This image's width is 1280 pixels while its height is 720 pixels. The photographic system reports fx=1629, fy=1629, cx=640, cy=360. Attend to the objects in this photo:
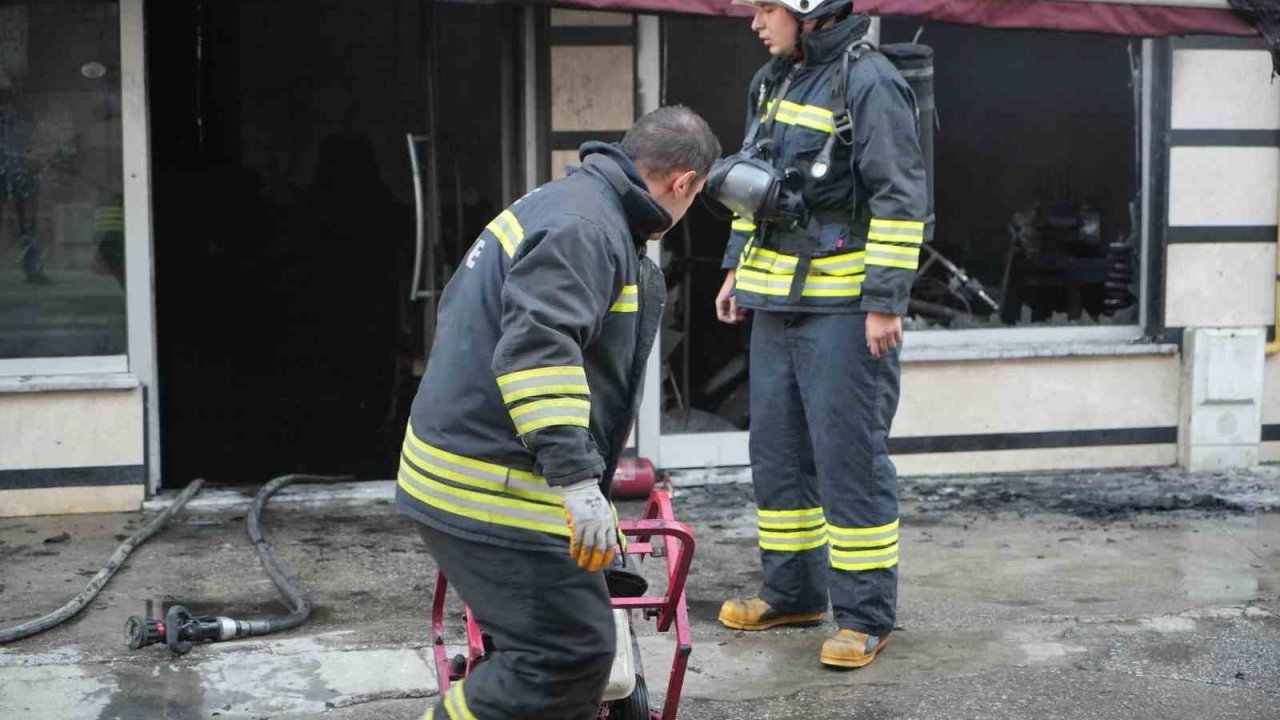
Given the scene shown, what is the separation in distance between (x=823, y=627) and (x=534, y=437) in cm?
238

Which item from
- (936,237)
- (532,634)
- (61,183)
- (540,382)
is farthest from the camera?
(936,237)

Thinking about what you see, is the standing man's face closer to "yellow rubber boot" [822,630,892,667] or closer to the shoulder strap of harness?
the shoulder strap of harness

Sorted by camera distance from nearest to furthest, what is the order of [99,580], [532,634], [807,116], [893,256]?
[532,634] < [893,256] < [807,116] < [99,580]

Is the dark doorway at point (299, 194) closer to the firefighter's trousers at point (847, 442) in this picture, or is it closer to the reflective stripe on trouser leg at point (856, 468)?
the firefighter's trousers at point (847, 442)

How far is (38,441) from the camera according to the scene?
672 cm

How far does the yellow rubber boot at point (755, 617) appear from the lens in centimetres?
538

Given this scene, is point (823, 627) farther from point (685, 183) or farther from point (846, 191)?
point (685, 183)

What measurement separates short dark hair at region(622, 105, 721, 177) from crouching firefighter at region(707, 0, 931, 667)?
1.31 meters

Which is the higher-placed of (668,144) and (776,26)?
(776,26)

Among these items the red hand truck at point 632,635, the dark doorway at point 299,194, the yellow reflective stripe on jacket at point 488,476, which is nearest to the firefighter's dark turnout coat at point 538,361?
the yellow reflective stripe on jacket at point 488,476

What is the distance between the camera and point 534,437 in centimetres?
333

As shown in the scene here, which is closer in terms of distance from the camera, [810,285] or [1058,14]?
[810,285]

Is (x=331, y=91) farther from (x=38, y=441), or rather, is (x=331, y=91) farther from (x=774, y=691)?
(x=774, y=691)

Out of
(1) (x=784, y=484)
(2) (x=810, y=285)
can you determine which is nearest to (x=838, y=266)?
(2) (x=810, y=285)
